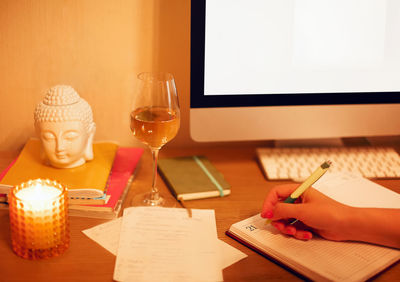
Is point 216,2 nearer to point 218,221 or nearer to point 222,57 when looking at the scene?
point 222,57

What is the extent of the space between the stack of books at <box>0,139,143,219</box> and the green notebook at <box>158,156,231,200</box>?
0.25ft

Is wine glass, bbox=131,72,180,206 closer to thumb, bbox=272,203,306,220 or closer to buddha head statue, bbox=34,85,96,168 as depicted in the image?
buddha head statue, bbox=34,85,96,168

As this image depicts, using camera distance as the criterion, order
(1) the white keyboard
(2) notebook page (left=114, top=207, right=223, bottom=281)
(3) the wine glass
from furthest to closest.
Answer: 1. (1) the white keyboard
2. (3) the wine glass
3. (2) notebook page (left=114, top=207, right=223, bottom=281)

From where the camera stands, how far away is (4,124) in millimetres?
1016

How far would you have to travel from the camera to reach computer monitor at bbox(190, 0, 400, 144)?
33.0 inches

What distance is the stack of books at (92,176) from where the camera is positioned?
0.76 m

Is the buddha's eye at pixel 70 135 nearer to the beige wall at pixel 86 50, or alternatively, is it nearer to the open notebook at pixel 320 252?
the beige wall at pixel 86 50

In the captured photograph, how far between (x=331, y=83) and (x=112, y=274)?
0.57m

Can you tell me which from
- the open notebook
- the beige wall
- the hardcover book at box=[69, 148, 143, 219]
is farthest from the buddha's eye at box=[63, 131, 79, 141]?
the open notebook

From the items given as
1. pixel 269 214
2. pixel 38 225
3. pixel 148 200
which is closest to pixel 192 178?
pixel 148 200

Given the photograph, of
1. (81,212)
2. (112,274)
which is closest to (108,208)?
(81,212)

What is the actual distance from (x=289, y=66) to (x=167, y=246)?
433mm

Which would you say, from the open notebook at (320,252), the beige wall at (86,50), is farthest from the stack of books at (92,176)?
the open notebook at (320,252)

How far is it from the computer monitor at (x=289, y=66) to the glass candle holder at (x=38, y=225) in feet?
1.12
